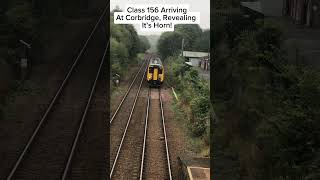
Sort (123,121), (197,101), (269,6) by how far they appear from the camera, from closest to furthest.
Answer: (123,121), (197,101), (269,6)

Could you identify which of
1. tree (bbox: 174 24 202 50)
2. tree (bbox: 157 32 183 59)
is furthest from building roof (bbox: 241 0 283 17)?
tree (bbox: 157 32 183 59)

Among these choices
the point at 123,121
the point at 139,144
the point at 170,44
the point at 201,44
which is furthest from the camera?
the point at 170,44

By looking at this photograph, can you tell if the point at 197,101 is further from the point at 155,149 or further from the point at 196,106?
the point at 155,149

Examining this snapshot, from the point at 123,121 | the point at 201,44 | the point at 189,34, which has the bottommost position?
the point at 123,121

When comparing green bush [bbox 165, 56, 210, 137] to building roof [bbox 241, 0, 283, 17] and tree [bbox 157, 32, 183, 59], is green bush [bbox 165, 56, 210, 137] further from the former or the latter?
tree [bbox 157, 32, 183, 59]

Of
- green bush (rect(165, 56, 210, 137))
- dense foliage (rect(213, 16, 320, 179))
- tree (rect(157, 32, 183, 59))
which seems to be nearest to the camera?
dense foliage (rect(213, 16, 320, 179))

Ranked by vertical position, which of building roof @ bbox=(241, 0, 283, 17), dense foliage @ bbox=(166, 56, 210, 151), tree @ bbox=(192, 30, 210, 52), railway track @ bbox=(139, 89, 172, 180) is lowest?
railway track @ bbox=(139, 89, 172, 180)

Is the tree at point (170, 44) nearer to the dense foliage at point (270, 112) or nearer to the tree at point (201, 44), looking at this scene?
the tree at point (201, 44)

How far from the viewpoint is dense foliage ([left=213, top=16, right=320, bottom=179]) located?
963 centimetres

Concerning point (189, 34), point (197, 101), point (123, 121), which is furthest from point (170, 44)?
point (123, 121)

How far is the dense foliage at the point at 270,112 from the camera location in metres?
9.63

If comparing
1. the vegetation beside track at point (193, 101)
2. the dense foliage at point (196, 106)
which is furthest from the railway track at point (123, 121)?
the dense foliage at point (196, 106)

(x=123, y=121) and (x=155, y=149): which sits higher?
(x=123, y=121)

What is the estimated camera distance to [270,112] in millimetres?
11055
